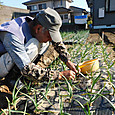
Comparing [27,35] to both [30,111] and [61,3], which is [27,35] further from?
[61,3]

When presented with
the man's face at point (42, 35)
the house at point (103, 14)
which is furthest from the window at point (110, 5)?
the man's face at point (42, 35)

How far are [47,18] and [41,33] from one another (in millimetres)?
255

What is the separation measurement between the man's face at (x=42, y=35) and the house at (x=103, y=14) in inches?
353

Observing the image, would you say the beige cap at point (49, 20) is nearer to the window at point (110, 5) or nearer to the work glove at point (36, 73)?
the work glove at point (36, 73)

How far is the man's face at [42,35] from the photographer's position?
1.80 meters

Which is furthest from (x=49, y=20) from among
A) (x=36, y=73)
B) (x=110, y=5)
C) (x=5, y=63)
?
(x=110, y=5)

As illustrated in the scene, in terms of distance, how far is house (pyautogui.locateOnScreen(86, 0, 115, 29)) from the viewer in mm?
9758

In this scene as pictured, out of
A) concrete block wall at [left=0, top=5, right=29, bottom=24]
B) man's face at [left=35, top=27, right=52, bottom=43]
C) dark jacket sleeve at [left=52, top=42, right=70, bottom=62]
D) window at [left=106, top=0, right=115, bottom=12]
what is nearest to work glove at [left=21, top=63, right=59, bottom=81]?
man's face at [left=35, top=27, right=52, bottom=43]

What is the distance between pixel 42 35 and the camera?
188 centimetres

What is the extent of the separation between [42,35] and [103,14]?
907 centimetres

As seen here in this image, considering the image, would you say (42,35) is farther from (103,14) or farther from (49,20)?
(103,14)

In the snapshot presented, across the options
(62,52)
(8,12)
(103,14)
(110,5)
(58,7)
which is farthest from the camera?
(58,7)

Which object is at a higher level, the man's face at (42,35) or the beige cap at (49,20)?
the beige cap at (49,20)

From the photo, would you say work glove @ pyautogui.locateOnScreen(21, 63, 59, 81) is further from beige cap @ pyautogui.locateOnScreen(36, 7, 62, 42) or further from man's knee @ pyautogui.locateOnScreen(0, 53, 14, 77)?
beige cap @ pyautogui.locateOnScreen(36, 7, 62, 42)
